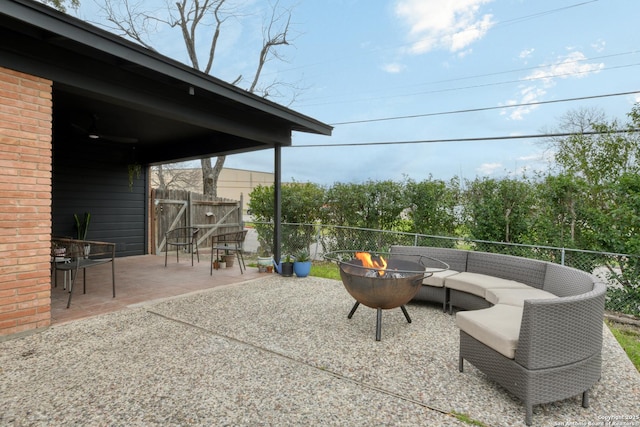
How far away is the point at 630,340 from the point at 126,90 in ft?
19.3

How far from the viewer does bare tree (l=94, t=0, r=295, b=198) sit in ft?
37.2

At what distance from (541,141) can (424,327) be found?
1022 cm

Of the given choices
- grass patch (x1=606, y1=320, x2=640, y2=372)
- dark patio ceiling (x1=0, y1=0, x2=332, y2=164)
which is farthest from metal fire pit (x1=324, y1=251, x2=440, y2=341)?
dark patio ceiling (x1=0, y1=0, x2=332, y2=164)

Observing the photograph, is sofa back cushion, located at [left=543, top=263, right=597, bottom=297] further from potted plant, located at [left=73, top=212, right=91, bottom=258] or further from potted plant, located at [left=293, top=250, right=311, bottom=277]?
potted plant, located at [left=73, top=212, right=91, bottom=258]

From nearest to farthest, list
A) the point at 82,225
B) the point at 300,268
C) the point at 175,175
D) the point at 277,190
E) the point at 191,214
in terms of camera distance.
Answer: the point at 300,268 → the point at 277,190 → the point at 82,225 → the point at 191,214 → the point at 175,175

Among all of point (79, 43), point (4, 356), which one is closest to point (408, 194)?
point (79, 43)

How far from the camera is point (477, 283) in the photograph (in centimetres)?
354

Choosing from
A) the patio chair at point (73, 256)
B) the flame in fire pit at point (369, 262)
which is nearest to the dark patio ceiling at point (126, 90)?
the patio chair at point (73, 256)

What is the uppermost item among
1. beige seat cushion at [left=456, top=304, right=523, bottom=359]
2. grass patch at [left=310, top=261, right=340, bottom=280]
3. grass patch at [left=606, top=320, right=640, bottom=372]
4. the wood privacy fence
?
the wood privacy fence

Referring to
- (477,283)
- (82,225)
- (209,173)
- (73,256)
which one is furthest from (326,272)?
(209,173)

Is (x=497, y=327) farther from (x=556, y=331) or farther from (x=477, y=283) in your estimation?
(x=477, y=283)

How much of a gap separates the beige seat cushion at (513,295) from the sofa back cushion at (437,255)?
0.97 metres

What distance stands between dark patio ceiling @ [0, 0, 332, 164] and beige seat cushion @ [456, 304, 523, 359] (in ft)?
11.7

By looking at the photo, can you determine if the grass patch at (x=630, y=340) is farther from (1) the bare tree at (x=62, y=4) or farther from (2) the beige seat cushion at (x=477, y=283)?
(1) the bare tree at (x=62, y=4)
